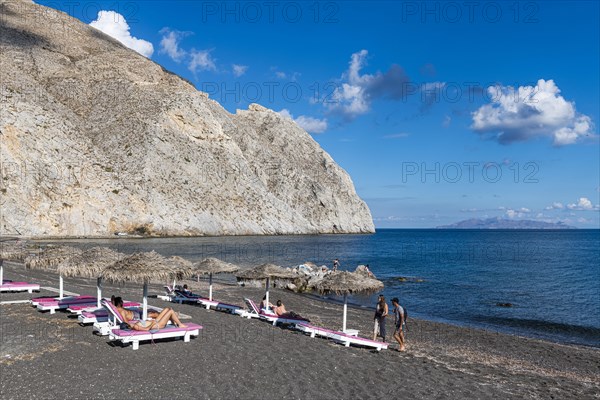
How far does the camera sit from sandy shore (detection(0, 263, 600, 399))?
9711 millimetres

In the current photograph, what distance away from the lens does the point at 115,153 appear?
83.9 m

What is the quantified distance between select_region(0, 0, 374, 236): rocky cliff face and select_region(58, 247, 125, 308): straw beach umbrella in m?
53.8

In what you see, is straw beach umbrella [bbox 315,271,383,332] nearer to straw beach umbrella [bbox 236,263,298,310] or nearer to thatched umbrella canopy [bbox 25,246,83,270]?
straw beach umbrella [bbox 236,263,298,310]

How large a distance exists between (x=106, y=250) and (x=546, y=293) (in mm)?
34425

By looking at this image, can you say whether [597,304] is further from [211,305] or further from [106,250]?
[106,250]

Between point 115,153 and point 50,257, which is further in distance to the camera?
point 115,153

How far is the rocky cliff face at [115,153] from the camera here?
6719cm

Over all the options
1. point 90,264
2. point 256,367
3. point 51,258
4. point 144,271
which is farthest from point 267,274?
point 51,258

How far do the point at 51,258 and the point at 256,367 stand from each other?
400 inches

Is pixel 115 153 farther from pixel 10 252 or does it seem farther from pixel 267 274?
pixel 267 274

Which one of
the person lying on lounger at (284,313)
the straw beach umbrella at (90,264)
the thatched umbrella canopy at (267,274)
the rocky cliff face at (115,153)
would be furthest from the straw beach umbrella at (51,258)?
the rocky cliff face at (115,153)

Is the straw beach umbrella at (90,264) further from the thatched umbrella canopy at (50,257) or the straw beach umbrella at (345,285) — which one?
the straw beach umbrella at (345,285)

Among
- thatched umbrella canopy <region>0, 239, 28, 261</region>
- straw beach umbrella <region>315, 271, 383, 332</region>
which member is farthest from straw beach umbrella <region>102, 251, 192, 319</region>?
thatched umbrella canopy <region>0, 239, 28, 261</region>

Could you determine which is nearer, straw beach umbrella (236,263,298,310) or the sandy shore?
the sandy shore
